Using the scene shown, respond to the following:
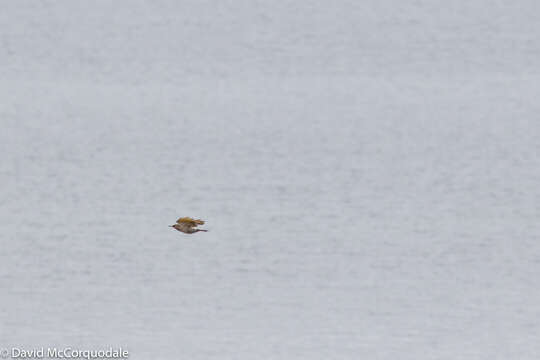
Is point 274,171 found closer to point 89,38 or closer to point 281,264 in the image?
point 281,264

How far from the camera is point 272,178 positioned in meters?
27.9

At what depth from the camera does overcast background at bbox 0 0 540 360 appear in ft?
61.4

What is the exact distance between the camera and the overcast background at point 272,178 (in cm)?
1872

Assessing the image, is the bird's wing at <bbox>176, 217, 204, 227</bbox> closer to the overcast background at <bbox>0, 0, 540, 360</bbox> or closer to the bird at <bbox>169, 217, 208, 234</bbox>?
the bird at <bbox>169, 217, 208, 234</bbox>

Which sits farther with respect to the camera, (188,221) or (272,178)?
(272,178)

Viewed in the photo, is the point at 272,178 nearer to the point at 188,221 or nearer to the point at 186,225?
the point at 186,225

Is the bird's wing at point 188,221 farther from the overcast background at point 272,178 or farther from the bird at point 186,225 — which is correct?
the overcast background at point 272,178

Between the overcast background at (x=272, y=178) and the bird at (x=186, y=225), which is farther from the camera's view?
the overcast background at (x=272, y=178)

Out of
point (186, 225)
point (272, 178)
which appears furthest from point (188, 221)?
point (272, 178)

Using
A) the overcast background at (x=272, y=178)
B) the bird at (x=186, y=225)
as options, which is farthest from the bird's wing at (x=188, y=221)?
the overcast background at (x=272, y=178)

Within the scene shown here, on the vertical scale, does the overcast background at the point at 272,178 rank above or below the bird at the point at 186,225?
above

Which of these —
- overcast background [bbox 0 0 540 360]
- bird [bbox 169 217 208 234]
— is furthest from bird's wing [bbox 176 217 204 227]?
overcast background [bbox 0 0 540 360]

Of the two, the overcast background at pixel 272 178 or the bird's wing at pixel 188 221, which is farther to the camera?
the overcast background at pixel 272 178

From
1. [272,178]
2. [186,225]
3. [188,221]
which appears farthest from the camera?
[272,178]
